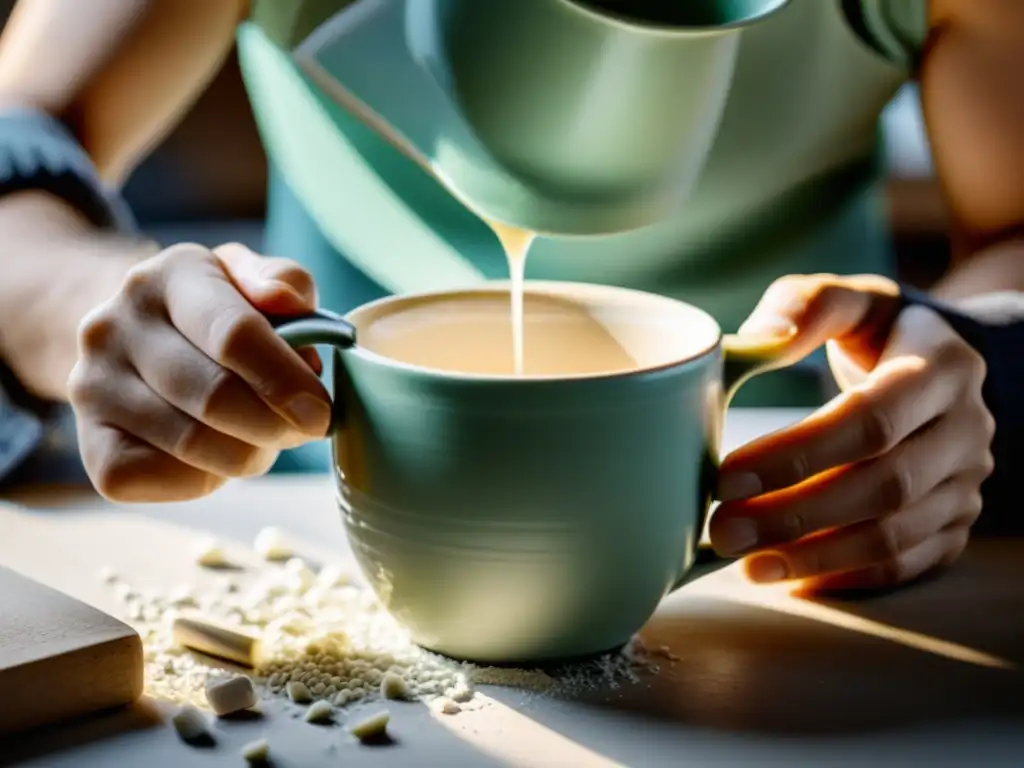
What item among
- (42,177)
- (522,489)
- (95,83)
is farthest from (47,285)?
(522,489)

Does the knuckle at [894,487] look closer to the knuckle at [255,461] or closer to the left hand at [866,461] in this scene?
the left hand at [866,461]

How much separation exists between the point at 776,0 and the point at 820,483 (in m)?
0.22

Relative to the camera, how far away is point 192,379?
1.73 ft

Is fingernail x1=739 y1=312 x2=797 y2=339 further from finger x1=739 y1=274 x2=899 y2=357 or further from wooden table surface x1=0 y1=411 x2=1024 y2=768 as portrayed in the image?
wooden table surface x1=0 y1=411 x2=1024 y2=768

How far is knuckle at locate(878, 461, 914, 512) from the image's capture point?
58cm

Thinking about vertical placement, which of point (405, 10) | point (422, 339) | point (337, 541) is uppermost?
point (405, 10)

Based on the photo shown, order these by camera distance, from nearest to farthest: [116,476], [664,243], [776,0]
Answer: [776,0] → [116,476] → [664,243]

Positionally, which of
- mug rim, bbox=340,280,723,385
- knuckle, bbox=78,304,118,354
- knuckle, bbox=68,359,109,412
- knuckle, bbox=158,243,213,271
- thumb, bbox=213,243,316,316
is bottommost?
A: knuckle, bbox=68,359,109,412

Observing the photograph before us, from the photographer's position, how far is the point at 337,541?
0.65 meters

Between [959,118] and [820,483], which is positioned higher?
[959,118]

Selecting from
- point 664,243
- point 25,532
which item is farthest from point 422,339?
point 664,243

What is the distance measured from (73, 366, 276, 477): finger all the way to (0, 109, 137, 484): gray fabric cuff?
20 cm

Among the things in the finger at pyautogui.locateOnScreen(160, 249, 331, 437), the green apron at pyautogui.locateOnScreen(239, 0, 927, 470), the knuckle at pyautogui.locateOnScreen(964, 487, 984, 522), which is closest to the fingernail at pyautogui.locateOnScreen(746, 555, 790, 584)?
the knuckle at pyautogui.locateOnScreen(964, 487, 984, 522)

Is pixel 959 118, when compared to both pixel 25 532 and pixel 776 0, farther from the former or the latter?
pixel 25 532
